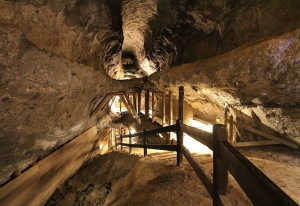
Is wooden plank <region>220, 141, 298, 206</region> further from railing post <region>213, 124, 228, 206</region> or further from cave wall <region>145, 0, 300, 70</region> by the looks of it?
cave wall <region>145, 0, 300, 70</region>

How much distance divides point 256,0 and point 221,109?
3.50 meters

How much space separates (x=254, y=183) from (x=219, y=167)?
509 mm

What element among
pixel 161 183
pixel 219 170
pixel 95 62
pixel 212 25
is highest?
pixel 212 25

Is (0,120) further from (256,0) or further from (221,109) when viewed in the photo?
(221,109)

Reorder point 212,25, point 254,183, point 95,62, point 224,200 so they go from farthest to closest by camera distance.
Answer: point 95,62 → point 212,25 → point 224,200 → point 254,183

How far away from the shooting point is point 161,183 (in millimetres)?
2639

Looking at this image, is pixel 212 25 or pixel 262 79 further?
pixel 212 25

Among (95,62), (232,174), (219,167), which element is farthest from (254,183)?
(95,62)

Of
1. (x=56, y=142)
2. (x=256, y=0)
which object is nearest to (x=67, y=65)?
(x=56, y=142)

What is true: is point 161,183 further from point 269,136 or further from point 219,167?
point 269,136

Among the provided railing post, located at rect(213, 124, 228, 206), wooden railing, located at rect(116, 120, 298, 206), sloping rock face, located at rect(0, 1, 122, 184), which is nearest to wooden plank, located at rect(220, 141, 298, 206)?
wooden railing, located at rect(116, 120, 298, 206)

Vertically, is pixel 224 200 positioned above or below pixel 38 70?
below

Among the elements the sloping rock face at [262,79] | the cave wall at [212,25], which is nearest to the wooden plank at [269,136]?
the sloping rock face at [262,79]

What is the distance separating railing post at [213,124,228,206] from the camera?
4.44ft
